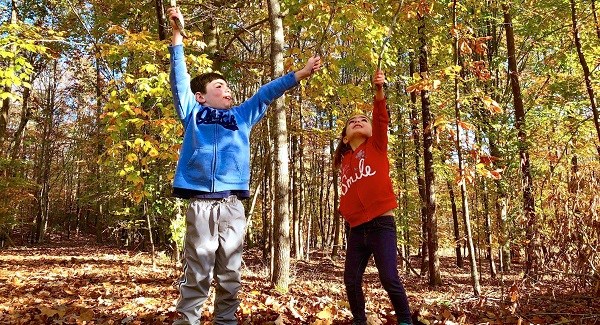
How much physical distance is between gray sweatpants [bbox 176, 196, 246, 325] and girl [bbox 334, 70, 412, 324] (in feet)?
3.38

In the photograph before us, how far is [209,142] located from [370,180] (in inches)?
53.8

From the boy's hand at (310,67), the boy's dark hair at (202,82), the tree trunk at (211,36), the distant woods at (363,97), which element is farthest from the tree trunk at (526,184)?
the tree trunk at (211,36)

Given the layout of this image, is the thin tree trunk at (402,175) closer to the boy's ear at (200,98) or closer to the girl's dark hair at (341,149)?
the girl's dark hair at (341,149)

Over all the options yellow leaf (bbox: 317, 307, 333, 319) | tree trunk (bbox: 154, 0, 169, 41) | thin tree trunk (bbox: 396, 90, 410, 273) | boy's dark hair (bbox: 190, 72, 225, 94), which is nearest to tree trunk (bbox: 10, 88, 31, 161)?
tree trunk (bbox: 154, 0, 169, 41)

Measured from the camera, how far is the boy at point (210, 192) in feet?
9.16

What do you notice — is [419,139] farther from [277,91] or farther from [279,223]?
[277,91]

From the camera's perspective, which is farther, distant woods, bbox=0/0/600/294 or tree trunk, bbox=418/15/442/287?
tree trunk, bbox=418/15/442/287

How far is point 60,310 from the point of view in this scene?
14.6 feet

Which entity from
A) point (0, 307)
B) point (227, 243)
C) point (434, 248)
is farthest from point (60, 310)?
point (434, 248)

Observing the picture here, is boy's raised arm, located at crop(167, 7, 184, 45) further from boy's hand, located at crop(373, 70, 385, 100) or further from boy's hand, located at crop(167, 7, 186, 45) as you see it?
boy's hand, located at crop(373, 70, 385, 100)

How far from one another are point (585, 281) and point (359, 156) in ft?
7.66

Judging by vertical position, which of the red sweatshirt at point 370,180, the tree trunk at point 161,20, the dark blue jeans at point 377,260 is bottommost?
the dark blue jeans at point 377,260

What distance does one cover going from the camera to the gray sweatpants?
2775 mm

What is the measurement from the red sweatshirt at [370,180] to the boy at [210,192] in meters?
0.86
